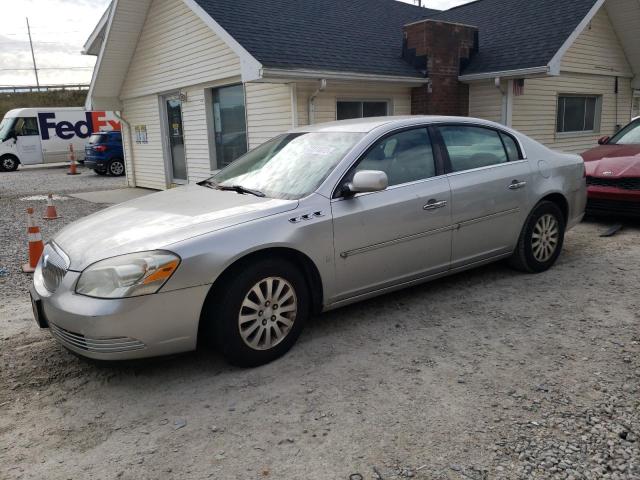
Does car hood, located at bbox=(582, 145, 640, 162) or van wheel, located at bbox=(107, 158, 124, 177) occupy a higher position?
car hood, located at bbox=(582, 145, 640, 162)

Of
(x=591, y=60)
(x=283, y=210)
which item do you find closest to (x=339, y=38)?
(x=591, y=60)

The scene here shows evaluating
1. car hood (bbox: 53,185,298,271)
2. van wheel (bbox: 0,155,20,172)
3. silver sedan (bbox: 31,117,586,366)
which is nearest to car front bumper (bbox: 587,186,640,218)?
silver sedan (bbox: 31,117,586,366)

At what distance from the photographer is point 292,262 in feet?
12.3

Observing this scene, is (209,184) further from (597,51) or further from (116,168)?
(116,168)

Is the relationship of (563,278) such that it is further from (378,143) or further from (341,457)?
(341,457)

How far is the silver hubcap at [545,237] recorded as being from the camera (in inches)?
207

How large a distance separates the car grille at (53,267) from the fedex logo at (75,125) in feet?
70.9

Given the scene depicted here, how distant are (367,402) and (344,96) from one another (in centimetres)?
783

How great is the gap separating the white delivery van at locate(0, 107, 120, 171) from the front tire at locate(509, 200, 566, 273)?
2049 cm

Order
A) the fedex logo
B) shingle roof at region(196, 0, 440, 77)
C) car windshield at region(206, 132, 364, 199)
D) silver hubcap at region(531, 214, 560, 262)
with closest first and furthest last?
car windshield at region(206, 132, 364, 199)
silver hubcap at region(531, 214, 560, 262)
shingle roof at region(196, 0, 440, 77)
the fedex logo

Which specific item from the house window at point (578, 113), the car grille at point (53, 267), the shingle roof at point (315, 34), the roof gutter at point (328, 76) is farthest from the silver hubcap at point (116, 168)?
the car grille at point (53, 267)

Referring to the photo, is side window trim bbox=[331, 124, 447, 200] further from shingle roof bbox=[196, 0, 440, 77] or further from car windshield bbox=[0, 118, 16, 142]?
car windshield bbox=[0, 118, 16, 142]

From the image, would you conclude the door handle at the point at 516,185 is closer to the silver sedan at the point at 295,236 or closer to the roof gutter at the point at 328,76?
the silver sedan at the point at 295,236

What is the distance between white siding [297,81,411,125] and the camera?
9.41 meters
